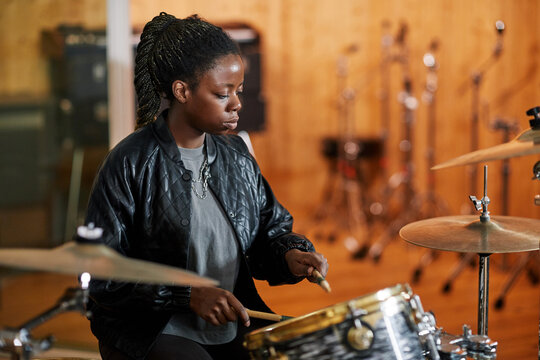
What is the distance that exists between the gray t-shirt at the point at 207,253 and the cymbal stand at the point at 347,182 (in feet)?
9.57

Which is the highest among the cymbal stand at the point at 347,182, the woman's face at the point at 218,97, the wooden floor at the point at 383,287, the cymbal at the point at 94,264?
the woman's face at the point at 218,97

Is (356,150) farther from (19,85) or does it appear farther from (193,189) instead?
(193,189)

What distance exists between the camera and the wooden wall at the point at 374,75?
4.39 meters

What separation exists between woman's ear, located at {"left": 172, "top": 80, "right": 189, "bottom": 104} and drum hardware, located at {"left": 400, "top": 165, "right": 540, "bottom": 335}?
0.61m

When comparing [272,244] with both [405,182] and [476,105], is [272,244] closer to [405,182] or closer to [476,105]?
[476,105]

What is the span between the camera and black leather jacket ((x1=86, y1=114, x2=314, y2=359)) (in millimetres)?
1595

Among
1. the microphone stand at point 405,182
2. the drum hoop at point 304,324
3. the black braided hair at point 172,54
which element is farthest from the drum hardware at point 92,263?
the microphone stand at point 405,182

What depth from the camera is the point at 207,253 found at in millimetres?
1702

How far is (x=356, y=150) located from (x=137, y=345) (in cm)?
339

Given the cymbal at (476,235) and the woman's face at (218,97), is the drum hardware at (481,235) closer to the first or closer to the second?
the cymbal at (476,235)

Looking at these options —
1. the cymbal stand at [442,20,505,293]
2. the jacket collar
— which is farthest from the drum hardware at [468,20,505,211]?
the jacket collar

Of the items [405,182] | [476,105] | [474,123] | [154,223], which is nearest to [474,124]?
[474,123]

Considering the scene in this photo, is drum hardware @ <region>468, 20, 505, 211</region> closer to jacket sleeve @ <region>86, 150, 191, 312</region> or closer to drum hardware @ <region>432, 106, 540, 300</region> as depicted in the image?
drum hardware @ <region>432, 106, 540, 300</region>

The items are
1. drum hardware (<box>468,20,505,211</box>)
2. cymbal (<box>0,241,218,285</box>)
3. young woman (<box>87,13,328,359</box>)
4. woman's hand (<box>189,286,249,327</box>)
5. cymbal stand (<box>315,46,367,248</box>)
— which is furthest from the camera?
cymbal stand (<box>315,46,367,248</box>)
